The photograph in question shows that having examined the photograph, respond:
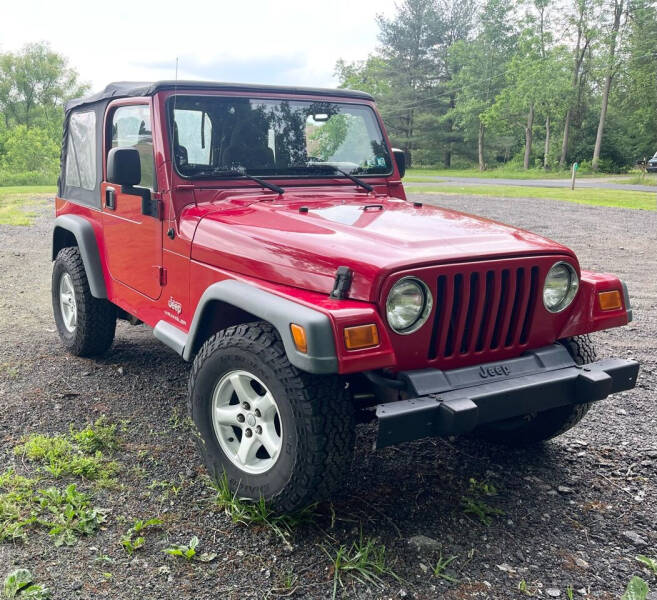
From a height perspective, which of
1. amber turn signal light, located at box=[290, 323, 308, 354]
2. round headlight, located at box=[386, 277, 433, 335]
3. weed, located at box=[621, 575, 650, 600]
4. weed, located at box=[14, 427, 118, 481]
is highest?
round headlight, located at box=[386, 277, 433, 335]

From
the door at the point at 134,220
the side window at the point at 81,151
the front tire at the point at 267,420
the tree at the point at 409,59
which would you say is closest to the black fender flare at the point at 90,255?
the door at the point at 134,220

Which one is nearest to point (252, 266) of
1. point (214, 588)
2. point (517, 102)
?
point (214, 588)

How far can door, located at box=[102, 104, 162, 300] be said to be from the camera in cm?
390

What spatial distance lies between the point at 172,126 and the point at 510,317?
2.15 metres

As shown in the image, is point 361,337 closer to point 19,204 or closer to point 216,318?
point 216,318

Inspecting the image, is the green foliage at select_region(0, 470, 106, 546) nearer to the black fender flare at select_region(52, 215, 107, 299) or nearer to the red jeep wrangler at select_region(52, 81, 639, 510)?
the red jeep wrangler at select_region(52, 81, 639, 510)

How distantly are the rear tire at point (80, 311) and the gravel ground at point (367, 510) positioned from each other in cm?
15

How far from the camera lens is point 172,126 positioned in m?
3.78

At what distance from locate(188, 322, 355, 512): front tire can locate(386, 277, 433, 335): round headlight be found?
35cm

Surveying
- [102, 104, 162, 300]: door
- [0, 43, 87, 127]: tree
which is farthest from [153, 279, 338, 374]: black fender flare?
[0, 43, 87, 127]: tree

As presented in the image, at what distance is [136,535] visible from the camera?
9.48ft

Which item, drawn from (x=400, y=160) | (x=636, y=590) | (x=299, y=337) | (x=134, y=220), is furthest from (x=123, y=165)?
(x=636, y=590)

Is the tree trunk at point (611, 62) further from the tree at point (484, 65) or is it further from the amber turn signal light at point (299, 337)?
the amber turn signal light at point (299, 337)

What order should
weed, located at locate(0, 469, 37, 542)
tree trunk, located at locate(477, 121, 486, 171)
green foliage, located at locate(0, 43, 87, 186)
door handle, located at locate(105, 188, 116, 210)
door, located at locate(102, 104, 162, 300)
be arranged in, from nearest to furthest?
1. weed, located at locate(0, 469, 37, 542)
2. door, located at locate(102, 104, 162, 300)
3. door handle, located at locate(105, 188, 116, 210)
4. tree trunk, located at locate(477, 121, 486, 171)
5. green foliage, located at locate(0, 43, 87, 186)
